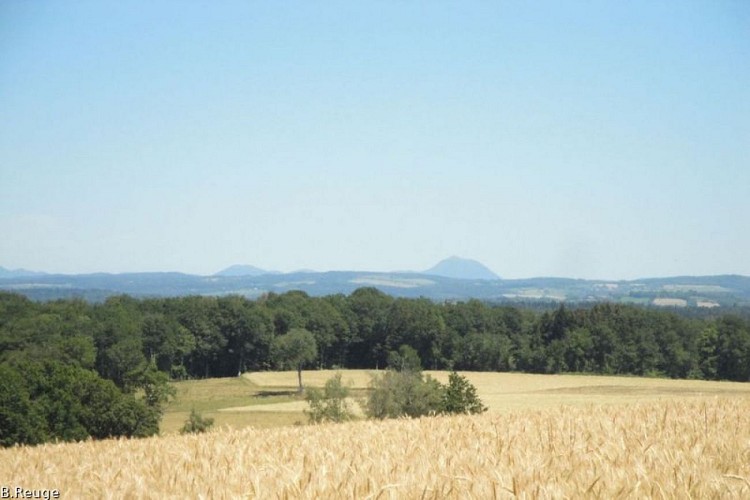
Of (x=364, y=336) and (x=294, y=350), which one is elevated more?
(x=294, y=350)

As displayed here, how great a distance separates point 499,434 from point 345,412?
123 feet

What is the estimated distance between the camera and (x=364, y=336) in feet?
369

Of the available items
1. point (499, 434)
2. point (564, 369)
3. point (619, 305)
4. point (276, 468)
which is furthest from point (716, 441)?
point (619, 305)

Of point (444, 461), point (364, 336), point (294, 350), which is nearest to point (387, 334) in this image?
point (364, 336)

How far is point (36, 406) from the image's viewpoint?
37.2m

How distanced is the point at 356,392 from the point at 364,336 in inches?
1470

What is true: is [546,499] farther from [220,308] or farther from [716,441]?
[220,308]

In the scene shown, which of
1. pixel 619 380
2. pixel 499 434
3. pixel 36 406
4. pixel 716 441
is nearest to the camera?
pixel 716 441

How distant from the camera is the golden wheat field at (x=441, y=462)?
564 cm

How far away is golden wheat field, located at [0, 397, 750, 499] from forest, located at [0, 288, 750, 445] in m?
62.3

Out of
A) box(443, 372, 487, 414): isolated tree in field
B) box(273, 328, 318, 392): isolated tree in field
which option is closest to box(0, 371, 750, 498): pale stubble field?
box(443, 372, 487, 414): isolated tree in field

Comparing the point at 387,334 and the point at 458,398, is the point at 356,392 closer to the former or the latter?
the point at 458,398

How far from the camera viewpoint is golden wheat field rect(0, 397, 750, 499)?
5641 millimetres

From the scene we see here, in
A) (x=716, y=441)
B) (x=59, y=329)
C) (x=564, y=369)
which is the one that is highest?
(x=716, y=441)
